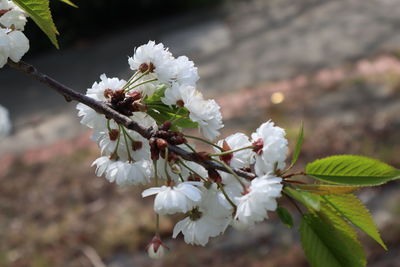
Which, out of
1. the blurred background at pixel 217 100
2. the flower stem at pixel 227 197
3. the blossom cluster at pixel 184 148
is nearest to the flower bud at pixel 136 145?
the blossom cluster at pixel 184 148

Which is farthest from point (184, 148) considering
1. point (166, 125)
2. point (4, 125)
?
point (4, 125)

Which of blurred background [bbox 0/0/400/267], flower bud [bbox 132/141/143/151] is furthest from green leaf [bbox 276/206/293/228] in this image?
blurred background [bbox 0/0/400/267]

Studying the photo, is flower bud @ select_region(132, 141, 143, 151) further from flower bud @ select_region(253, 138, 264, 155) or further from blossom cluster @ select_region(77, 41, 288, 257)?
flower bud @ select_region(253, 138, 264, 155)

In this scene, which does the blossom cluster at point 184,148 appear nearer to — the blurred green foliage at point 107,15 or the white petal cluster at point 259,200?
the white petal cluster at point 259,200

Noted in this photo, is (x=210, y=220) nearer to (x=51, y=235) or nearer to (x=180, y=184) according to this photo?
(x=180, y=184)

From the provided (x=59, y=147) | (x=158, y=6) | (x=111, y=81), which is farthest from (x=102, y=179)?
(x=158, y=6)
